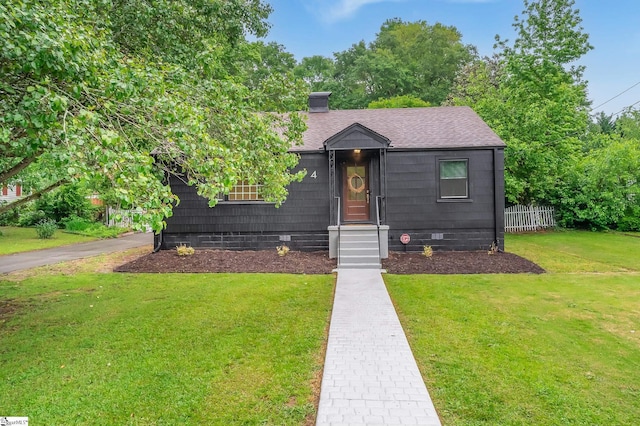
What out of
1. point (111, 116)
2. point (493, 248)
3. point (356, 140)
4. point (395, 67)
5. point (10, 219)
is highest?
point (395, 67)

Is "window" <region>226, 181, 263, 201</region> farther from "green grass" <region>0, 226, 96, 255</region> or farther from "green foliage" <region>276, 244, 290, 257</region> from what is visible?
"green grass" <region>0, 226, 96, 255</region>

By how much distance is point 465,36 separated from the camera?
35.8 metres

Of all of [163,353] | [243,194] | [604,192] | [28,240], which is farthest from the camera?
[604,192]

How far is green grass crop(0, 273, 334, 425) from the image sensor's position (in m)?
2.87

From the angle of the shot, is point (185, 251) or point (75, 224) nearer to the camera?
point (185, 251)

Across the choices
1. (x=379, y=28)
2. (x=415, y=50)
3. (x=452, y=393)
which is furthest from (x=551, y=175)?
(x=379, y=28)

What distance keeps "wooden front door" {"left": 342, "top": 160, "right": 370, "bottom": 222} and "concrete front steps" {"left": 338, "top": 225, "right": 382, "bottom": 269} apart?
901mm

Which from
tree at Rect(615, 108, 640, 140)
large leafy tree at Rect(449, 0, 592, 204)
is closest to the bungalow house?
large leafy tree at Rect(449, 0, 592, 204)

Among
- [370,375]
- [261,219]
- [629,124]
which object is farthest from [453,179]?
[629,124]

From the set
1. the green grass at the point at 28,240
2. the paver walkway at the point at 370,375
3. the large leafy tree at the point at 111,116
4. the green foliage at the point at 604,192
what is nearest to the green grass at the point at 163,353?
the paver walkway at the point at 370,375

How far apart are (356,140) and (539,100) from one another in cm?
1236

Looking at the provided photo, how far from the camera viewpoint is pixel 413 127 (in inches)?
463

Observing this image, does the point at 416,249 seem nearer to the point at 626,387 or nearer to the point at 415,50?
the point at 626,387

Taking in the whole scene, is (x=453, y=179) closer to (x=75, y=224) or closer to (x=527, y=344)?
(x=527, y=344)
